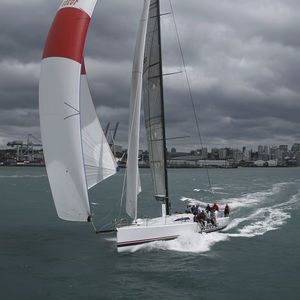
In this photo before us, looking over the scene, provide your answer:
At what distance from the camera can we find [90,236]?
1703cm

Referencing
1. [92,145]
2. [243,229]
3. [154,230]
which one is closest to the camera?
[92,145]

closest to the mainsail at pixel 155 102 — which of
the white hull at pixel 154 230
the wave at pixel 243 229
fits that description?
the white hull at pixel 154 230

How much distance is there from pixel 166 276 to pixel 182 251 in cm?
269

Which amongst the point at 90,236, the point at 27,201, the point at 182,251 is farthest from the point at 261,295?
the point at 27,201

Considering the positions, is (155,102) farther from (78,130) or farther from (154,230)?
(154,230)

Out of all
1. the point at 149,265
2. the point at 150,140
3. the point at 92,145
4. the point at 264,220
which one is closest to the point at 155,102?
the point at 150,140

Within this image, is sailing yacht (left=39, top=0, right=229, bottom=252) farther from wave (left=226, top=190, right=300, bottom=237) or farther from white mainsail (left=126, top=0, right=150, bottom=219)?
wave (left=226, top=190, right=300, bottom=237)

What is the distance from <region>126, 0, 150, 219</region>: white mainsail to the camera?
13.6 metres

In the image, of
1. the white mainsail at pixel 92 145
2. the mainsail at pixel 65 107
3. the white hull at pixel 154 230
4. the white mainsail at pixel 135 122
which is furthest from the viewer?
the white mainsail at pixel 135 122

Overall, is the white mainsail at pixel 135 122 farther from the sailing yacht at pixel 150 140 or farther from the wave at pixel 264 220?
the wave at pixel 264 220

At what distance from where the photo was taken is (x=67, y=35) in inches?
441

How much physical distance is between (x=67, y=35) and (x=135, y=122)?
14.0 ft

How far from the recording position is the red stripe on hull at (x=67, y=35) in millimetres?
11117

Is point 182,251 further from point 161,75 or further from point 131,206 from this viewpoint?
point 161,75
